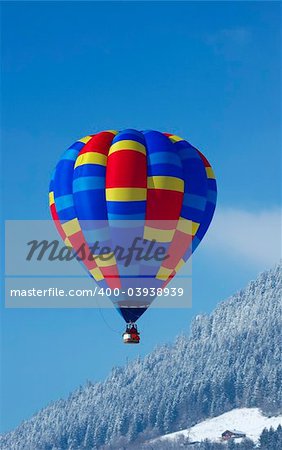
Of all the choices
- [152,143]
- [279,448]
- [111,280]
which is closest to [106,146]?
[152,143]

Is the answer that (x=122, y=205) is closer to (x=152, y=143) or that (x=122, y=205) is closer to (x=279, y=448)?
(x=152, y=143)

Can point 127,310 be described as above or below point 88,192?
below

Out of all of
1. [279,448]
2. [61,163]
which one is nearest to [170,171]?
[61,163]

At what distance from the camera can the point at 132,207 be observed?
60625 millimetres

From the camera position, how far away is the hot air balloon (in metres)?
60.7

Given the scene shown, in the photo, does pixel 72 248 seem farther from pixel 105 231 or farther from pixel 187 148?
pixel 187 148

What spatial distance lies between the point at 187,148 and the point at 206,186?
1930 millimetres

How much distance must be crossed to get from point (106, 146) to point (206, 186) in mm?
4868

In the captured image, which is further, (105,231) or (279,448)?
(279,448)

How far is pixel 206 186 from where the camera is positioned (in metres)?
63.2

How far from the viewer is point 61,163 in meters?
63.7

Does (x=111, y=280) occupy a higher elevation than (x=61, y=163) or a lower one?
lower

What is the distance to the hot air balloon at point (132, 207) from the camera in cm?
6066

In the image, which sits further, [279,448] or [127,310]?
[279,448]
